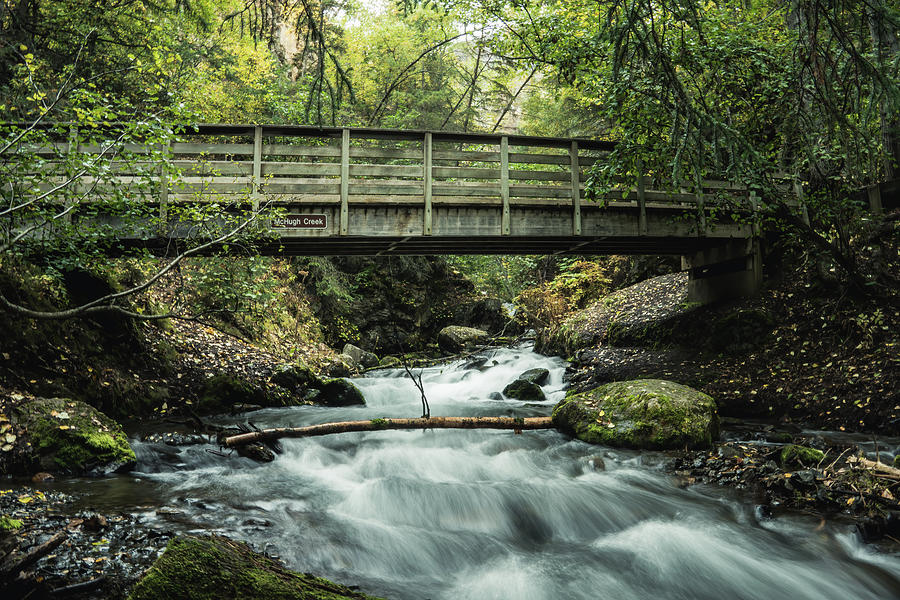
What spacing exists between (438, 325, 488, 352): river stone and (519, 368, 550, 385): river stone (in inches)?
214

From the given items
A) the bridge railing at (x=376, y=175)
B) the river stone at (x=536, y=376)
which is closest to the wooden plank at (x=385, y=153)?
the bridge railing at (x=376, y=175)

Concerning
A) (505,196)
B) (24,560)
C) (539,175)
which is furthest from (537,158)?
(24,560)

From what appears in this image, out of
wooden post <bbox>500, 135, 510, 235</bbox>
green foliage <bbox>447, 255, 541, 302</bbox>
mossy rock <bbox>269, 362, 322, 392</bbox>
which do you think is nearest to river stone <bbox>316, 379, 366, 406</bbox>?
mossy rock <bbox>269, 362, 322, 392</bbox>

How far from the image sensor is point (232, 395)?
9.12 meters

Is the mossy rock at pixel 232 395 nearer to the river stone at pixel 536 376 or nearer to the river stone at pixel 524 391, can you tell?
the river stone at pixel 524 391

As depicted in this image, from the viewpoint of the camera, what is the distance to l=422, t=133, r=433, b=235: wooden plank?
30.2 ft

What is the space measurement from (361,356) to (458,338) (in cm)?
360

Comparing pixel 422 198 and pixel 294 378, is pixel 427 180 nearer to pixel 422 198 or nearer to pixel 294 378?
pixel 422 198

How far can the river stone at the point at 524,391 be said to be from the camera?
11.5 metres

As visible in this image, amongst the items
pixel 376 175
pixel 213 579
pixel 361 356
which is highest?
pixel 376 175

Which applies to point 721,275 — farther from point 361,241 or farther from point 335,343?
point 335,343

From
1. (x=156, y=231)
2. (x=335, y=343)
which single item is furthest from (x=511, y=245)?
(x=335, y=343)

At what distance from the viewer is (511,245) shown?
1052 cm

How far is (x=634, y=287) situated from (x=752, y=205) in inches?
234
